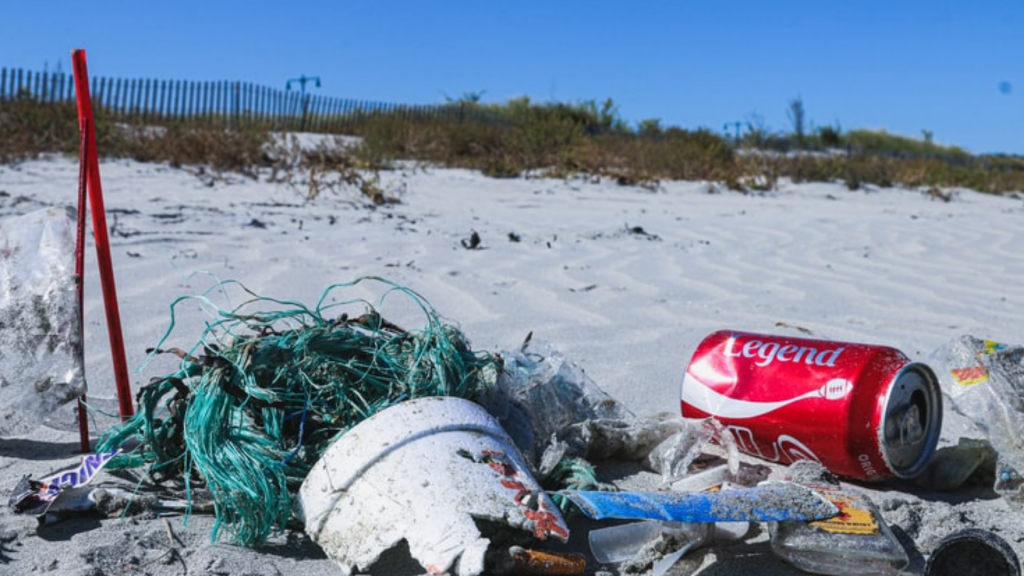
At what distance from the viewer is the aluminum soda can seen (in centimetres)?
185

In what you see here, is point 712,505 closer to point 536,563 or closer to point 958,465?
point 536,563

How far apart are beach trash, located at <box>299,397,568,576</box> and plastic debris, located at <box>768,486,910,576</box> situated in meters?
0.38

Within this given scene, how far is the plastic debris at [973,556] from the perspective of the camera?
140cm

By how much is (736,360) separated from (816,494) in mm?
494

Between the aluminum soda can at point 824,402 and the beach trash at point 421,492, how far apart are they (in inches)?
23.9

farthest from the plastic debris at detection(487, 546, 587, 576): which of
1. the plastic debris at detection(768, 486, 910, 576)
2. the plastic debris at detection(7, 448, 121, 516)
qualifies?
the plastic debris at detection(7, 448, 121, 516)

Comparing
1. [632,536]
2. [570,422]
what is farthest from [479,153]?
[632,536]

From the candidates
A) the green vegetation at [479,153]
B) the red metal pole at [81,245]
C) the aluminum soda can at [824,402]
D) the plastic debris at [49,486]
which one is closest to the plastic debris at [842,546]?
the aluminum soda can at [824,402]

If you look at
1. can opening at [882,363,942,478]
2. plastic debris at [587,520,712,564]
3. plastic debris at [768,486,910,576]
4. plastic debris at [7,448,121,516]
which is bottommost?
plastic debris at [7,448,121,516]

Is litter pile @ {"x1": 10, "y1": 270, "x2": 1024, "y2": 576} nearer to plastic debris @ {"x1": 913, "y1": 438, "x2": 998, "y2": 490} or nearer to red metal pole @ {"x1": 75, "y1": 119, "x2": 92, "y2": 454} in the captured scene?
plastic debris @ {"x1": 913, "y1": 438, "x2": 998, "y2": 490}

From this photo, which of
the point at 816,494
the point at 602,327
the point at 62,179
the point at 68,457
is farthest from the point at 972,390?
the point at 62,179

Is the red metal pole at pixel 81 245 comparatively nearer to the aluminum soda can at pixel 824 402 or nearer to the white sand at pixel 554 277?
the white sand at pixel 554 277

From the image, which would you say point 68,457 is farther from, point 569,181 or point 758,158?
point 758,158

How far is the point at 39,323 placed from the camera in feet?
6.36
